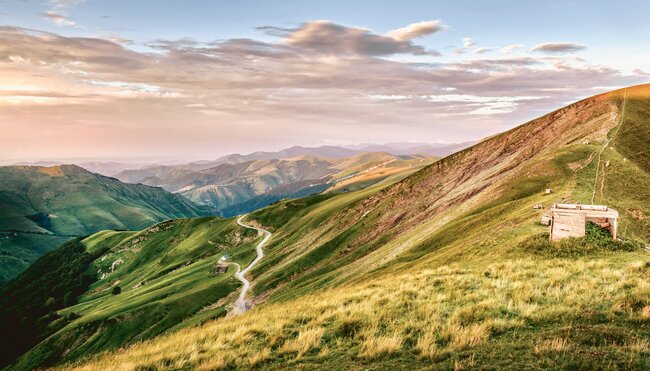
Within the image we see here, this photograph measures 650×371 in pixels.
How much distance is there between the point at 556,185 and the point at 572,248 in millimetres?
22316

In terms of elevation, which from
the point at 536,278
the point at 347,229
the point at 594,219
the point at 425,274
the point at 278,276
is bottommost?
the point at 278,276

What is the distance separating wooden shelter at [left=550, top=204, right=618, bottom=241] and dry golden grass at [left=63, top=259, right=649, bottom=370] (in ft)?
11.1

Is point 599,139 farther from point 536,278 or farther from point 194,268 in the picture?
point 194,268

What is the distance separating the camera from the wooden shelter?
2316cm

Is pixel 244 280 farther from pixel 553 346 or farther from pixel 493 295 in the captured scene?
pixel 553 346

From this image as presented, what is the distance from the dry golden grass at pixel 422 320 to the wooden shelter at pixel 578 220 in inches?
134

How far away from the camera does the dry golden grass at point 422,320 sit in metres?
12.7

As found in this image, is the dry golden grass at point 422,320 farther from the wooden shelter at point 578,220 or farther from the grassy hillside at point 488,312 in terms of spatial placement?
the wooden shelter at point 578,220

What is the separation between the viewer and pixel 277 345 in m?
14.5

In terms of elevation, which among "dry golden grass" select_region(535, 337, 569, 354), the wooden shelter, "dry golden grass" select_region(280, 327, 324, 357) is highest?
the wooden shelter

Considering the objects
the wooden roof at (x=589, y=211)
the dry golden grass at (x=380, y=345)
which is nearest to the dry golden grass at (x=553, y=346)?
the dry golden grass at (x=380, y=345)

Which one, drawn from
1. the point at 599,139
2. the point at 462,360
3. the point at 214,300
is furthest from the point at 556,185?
the point at 214,300

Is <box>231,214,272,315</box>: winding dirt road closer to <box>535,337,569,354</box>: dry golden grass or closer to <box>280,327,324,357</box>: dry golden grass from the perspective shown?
<box>280,327,324,357</box>: dry golden grass

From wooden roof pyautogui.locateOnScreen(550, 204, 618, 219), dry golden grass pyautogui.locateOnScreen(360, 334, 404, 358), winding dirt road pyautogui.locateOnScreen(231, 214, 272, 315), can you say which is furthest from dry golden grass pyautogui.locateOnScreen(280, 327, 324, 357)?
winding dirt road pyautogui.locateOnScreen(231, 214, 272, 315)
